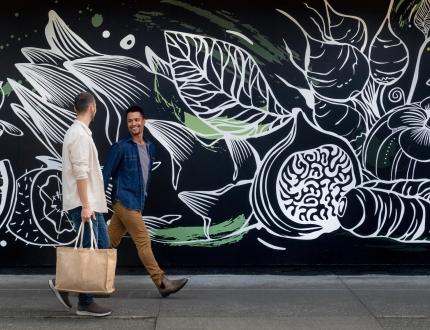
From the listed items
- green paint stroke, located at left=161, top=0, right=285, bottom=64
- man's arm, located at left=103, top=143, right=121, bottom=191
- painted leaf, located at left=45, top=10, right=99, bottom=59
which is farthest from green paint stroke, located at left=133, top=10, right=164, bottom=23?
man's arm, located at left=103, top=143, right=121, bottom=191

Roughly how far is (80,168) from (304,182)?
9.31ft

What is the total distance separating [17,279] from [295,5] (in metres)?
4.13

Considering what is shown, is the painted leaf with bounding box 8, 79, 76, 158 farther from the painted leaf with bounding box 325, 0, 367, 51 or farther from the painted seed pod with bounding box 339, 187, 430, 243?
the painted seed pod with bounding box 339, 187, 430, 243

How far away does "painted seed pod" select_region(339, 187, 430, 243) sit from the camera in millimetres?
8148

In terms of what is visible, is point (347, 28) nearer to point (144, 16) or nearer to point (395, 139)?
point (395, 139)

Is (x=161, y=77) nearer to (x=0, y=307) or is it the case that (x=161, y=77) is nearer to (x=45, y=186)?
(x=45, y=186)

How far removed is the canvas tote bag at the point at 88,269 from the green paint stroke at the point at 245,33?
2.99m

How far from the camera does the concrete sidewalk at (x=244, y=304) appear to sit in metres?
6.32

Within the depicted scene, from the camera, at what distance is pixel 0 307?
679 cm

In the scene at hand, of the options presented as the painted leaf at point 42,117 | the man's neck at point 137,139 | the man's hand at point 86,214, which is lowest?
the man's hand at point 86,214

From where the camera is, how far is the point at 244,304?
22.9 ft

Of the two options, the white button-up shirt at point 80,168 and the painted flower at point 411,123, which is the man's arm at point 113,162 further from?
the painted flower at point 411,123

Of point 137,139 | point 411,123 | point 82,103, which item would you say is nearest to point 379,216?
point 411,123

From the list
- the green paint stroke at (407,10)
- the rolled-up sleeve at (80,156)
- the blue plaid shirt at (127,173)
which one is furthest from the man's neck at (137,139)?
the green paint stroke at (407,10)
